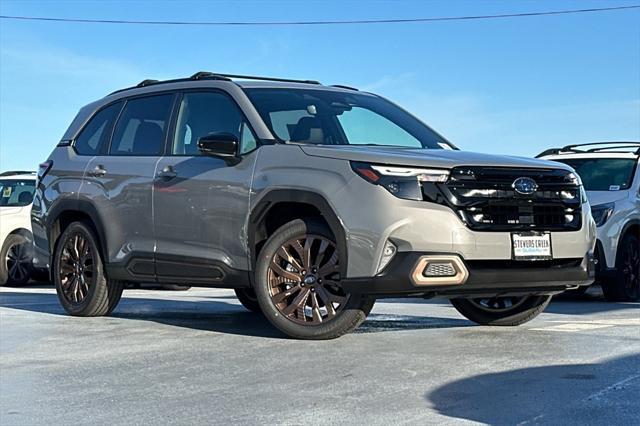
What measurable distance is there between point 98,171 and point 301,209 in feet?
7.67

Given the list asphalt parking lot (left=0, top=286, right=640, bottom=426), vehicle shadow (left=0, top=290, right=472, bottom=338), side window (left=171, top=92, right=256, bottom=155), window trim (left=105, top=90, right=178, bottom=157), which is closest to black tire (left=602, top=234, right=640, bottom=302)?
asphalt parking lot (left=0, top=286, right=640, bottom=426)

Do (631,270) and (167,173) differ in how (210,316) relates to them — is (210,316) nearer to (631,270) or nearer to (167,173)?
(167,173)

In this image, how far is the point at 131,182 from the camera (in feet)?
25.1

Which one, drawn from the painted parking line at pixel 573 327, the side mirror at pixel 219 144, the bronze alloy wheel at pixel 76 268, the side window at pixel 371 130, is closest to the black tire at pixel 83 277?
the bronze alloy wheel at pixel 76 268

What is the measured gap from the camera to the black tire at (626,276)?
10.5 m

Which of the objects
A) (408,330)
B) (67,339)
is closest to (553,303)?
(408,330)

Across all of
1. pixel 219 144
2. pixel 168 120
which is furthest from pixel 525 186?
pixel 168 120

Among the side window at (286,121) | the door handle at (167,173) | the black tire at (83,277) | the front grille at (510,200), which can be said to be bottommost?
the black tire at (83,277)

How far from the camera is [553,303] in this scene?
A: 1034 cm

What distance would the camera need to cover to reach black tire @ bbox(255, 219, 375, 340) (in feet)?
20.2

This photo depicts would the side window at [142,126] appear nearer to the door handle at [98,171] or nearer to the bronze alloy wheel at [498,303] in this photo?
the door handle at [98,171]

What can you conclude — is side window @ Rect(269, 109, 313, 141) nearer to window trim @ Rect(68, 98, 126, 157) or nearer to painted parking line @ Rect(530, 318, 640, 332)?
window trim @ Rect(68, 98, 126, 157)

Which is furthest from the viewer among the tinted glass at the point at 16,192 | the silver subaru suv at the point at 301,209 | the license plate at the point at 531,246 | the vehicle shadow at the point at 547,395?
the tinted glass at the point at 16,192

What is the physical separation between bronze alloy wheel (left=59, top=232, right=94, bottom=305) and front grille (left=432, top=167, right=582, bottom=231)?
3585mm
